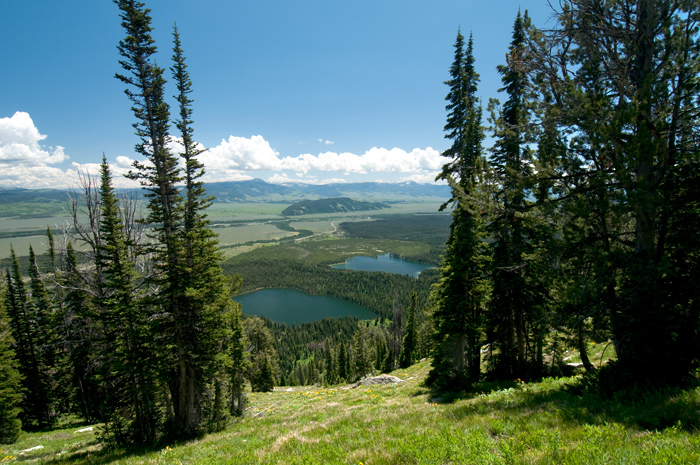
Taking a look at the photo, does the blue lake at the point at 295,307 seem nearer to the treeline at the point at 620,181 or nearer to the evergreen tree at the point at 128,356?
the evergreen tree at the point at 128,356

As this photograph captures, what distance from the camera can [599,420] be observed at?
17.9 ft

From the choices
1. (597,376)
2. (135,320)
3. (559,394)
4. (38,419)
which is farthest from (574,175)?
(38,419)

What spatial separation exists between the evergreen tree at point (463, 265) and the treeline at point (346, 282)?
4254 inches

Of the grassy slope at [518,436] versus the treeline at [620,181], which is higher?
the treeline at [620,181]

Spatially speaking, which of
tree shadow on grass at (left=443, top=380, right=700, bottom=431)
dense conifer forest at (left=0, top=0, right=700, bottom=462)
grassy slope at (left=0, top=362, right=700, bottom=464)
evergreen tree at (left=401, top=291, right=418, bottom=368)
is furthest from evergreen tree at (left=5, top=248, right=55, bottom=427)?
evergreen tree at (left=401, top=291, right=418, bottom=368)

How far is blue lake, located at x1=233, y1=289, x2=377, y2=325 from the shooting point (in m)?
127

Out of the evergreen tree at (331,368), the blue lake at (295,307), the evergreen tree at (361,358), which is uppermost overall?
the evergreen tree at (361,358)

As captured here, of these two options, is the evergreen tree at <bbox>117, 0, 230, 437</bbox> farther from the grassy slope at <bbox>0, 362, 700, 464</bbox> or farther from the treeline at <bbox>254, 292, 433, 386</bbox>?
the treeline at <bbox>254, 292, 433, 386</bbox>

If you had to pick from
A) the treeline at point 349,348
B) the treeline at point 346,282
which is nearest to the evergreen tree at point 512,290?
the treeline at point 349,348

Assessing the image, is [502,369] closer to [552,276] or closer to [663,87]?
[552,276]

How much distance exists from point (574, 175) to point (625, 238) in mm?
2927

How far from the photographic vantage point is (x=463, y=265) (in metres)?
16.0

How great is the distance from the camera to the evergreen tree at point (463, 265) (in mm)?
15820

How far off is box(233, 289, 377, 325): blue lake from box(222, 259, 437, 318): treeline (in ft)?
13.9
